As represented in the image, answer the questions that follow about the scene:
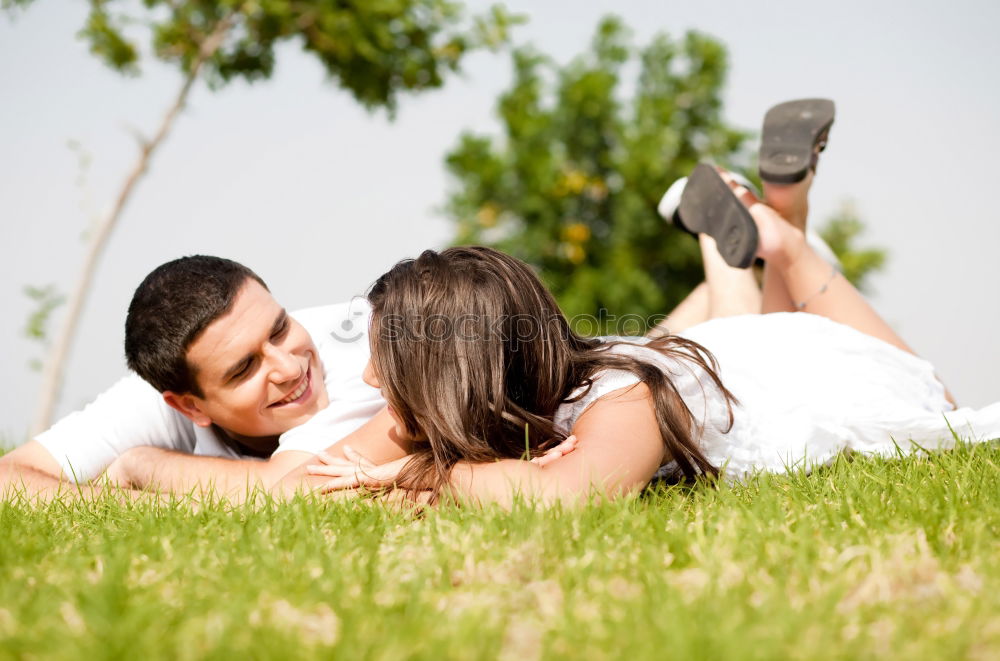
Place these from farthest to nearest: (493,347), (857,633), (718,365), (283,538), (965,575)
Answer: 1. (718,365)
2. (493,347)
3. (283,538)
4. (965,575)
5. (857,633)

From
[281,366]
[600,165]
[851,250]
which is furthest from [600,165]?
[281,366]

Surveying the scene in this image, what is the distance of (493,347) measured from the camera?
10.4 ft

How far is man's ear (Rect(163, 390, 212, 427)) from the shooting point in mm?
4195

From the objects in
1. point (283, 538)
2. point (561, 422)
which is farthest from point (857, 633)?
point (561, 422)

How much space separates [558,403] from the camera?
3.37 m

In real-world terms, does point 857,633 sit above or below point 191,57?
below

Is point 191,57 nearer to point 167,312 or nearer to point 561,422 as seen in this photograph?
point 167,312

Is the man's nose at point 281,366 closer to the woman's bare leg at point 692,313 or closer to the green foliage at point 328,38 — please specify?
the woman's bare leg at point 692,313

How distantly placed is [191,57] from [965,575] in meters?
10.9

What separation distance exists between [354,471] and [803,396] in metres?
1.98

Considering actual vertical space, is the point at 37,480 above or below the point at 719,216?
below

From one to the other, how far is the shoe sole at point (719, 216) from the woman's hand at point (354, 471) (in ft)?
7.94

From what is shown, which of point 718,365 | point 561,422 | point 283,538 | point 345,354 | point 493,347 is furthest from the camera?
point 345,354

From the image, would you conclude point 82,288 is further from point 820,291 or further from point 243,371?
point 820,291
